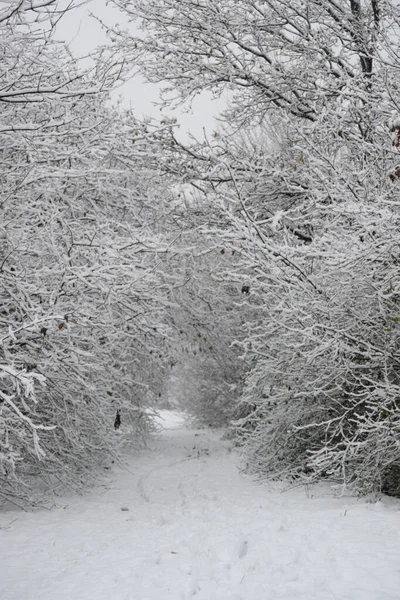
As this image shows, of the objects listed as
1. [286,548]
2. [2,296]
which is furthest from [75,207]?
[286,548]

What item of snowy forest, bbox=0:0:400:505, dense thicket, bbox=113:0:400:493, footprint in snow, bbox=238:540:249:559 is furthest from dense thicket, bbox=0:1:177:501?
footprint in snow, bbox=238:540:249:559

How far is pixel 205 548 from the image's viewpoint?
189 inches

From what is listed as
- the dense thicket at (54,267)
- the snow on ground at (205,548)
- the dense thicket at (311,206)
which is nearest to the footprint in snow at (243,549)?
the snow on ground at (205,548)

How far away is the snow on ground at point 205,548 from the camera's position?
3.82 metres

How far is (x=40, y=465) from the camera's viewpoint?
7.06 meters

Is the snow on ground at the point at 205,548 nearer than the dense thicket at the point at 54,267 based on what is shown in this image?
Yes

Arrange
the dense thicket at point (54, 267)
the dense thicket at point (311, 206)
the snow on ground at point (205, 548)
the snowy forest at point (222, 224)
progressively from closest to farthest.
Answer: the snow on ground at point (205, 548) → the dense thicket at point (54, 267) → the snowy forest at point (222, 224) → the dense thicket at point (311, 206)

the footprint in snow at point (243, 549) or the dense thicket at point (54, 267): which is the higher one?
the dense thicket at point (54, 267)

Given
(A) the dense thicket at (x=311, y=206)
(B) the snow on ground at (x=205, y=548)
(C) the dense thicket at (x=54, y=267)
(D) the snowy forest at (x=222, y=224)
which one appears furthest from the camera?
(A) the dense thicket at (x=311, y=206)

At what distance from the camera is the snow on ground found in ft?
12.5

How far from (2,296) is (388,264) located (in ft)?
12.9

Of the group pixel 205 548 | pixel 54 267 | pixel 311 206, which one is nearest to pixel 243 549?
pixel 205 548

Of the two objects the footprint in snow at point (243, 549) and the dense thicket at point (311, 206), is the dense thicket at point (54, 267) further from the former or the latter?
the footprint in snow at point (243, 549)

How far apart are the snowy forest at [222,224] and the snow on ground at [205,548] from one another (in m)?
0.58
